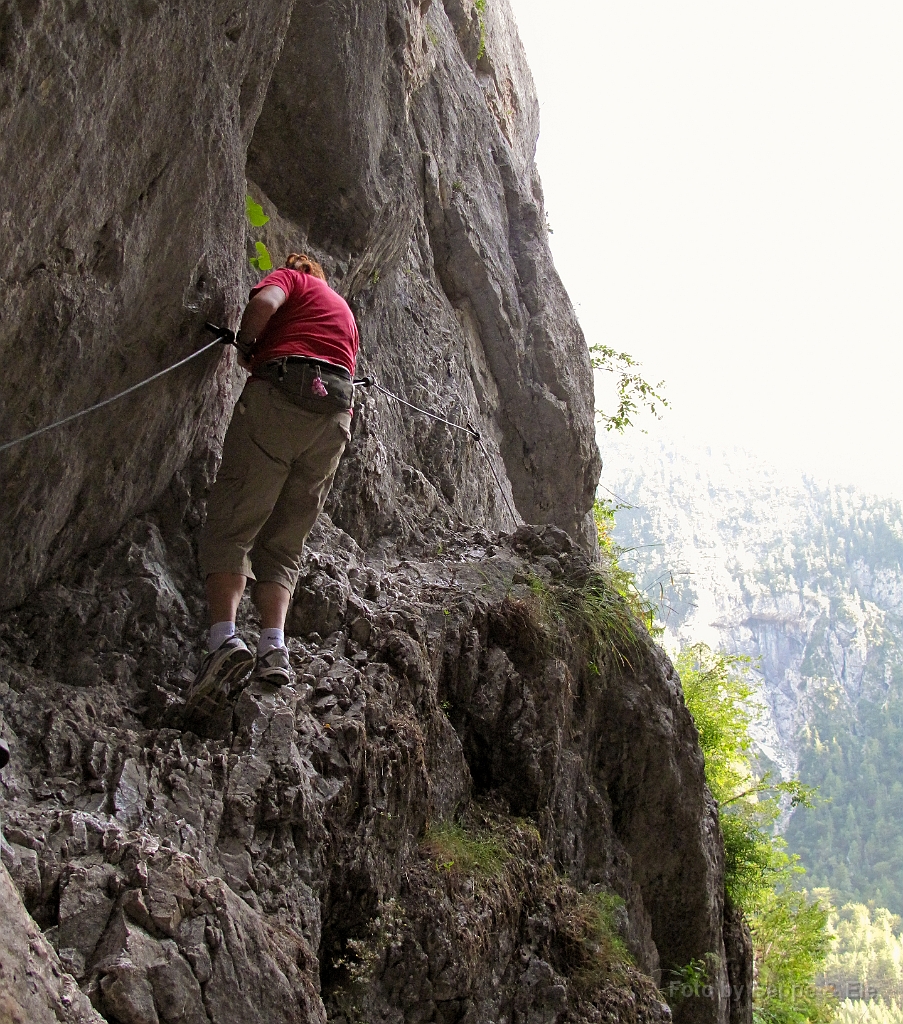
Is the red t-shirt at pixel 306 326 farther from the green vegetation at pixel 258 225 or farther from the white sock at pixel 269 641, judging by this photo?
the white sock at pixel 269 641

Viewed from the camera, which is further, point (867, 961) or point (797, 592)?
point (797, 592)

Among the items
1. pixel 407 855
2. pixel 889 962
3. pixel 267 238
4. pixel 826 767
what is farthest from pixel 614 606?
pixel 826 767

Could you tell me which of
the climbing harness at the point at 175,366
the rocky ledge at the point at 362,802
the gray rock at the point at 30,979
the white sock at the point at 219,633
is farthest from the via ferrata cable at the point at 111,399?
the gray rock at the point at 30,979

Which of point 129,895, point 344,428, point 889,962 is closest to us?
point 129,895

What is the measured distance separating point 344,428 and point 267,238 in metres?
1.99

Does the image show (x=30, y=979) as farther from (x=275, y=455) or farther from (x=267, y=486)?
(x=275, y=455)

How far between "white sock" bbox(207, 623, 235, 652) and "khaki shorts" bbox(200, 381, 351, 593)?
0.87 ft

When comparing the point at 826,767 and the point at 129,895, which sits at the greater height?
the point at 826,767

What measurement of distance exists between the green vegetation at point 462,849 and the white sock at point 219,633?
1.43m

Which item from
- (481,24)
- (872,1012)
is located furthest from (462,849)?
(872,1012)

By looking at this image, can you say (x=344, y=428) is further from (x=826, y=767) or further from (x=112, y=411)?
(x=826, y=767)

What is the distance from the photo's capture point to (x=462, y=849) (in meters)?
4.68

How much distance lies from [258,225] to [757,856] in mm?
8913

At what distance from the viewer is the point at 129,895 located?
113 inches
